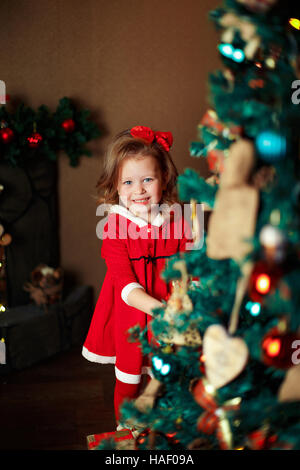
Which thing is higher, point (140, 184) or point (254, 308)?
point (140, 184)

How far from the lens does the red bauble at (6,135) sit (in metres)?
2.07

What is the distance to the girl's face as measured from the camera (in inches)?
57.3

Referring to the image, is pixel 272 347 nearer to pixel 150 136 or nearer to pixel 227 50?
pixel 227 50

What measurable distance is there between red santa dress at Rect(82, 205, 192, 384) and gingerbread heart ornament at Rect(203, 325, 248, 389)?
664 millimetres

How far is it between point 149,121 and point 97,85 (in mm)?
332

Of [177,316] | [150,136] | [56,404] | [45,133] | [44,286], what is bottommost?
[56,404]


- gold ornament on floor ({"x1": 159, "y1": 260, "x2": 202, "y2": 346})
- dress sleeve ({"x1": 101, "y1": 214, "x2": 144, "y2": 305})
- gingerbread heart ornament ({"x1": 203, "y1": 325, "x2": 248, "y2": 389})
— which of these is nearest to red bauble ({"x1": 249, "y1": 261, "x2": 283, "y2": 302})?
gingerbread heart ornament ({"x1": 203, "y1": 325, "x2": 248, "y2": 389})

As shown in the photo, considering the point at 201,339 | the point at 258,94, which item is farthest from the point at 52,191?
the point at 258,94

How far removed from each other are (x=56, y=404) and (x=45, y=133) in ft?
4.15

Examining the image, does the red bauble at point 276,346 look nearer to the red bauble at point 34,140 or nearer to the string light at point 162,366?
the string light at point 162,366

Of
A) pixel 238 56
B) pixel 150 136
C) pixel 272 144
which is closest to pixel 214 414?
pixel 272 144

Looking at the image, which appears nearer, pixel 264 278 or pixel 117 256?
pixel 264 278

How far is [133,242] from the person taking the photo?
1470 millimetres

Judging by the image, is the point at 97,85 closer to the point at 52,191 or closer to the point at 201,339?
the point at 52,191
